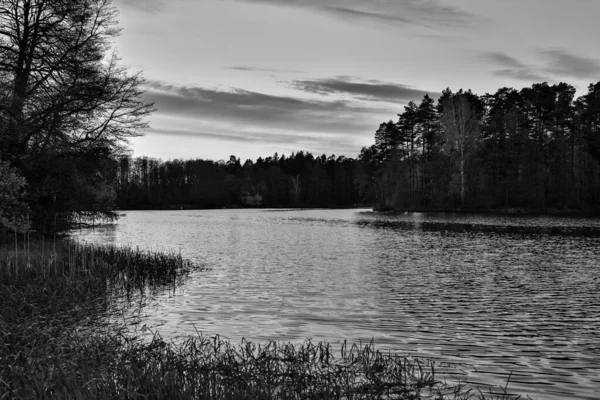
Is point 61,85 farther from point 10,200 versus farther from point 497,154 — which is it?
point 497,154

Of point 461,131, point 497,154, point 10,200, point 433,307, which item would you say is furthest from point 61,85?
point 497,154

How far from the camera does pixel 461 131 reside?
79062 millimetres

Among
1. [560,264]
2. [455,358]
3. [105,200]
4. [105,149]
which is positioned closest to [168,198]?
[105,200]

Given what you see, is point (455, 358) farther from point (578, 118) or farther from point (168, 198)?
point (168, 198)

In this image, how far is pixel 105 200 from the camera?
149 feet

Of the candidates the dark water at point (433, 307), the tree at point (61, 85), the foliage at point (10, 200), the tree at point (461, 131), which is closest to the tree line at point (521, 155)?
the tree at point (461, 131)

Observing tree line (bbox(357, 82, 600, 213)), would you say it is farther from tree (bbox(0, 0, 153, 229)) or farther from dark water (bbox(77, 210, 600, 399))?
tree (bbox(0, 0, 153, 229))

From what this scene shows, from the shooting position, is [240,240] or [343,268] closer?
[343,268]

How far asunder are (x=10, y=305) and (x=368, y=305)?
10.4 meters

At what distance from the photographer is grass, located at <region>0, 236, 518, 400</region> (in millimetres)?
6980

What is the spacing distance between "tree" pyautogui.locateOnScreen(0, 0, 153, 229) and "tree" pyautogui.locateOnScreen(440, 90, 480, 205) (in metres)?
59.6

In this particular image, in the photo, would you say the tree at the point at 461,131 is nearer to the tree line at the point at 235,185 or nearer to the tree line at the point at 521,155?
the tree line at the point at 521,155

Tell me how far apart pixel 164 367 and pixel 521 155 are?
82.2 meters

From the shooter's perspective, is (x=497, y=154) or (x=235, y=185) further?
(x=235, y=185)
